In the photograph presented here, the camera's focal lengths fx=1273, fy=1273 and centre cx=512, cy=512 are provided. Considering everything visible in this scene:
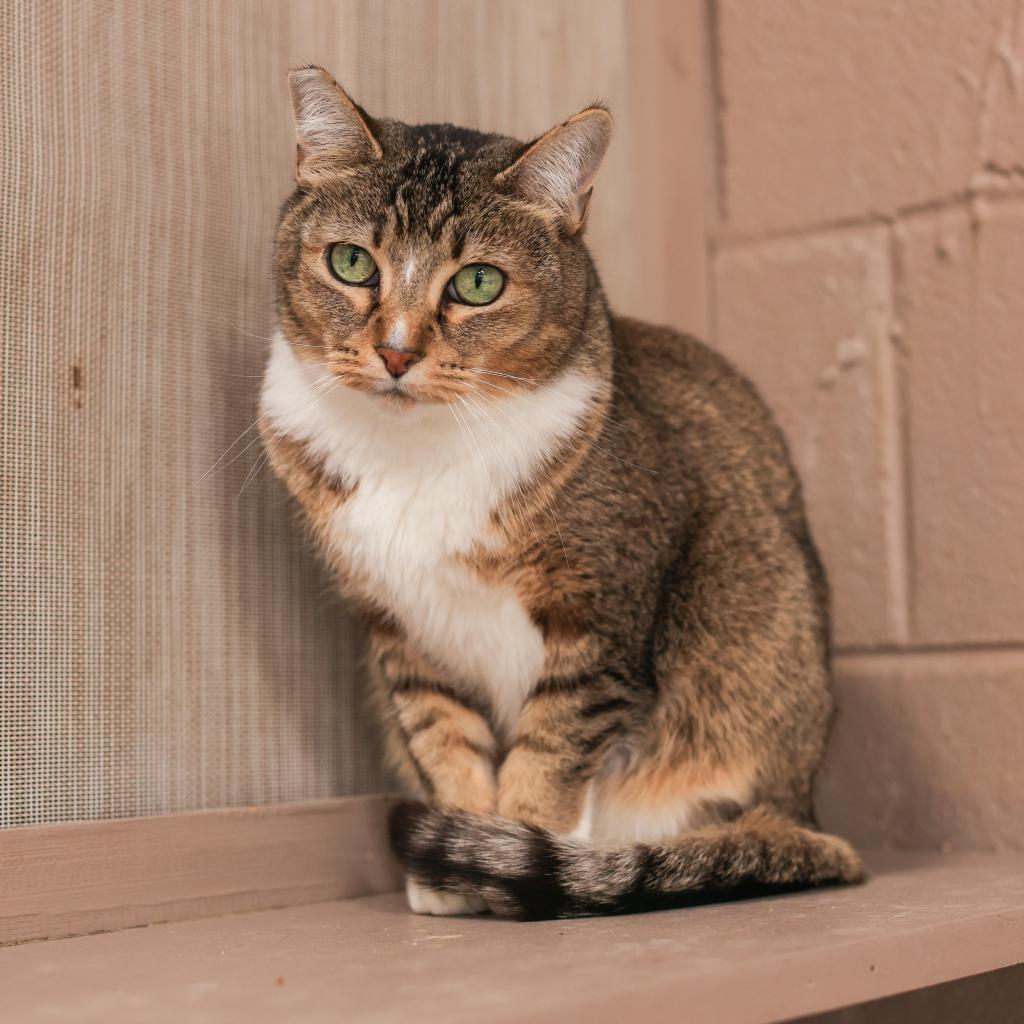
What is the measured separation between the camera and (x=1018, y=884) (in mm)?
1629

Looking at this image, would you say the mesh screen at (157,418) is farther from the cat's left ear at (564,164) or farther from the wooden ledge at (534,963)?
the cat's left ear at (564,164)

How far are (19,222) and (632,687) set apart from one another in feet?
3.09

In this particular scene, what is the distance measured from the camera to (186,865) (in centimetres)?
161

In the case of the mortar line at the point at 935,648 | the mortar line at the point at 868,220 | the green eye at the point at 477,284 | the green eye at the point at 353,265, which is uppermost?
the mortar line at the point at 868,220

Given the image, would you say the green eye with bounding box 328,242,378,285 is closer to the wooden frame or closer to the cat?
the cat

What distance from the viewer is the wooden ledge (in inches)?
41.1

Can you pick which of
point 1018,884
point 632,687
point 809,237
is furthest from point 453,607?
point 809,237

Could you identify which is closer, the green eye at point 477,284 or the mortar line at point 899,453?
the green eye at point 477,284

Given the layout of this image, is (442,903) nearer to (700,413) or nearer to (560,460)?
(560,460)

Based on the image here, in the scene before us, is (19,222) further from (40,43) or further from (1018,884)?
(1018,884)

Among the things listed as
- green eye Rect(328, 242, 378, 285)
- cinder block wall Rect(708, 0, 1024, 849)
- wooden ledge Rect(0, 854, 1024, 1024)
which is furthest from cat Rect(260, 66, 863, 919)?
cinder block wall Rect(708, 0, 1024, 849)

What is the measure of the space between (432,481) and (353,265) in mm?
281

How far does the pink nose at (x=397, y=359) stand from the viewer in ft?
4.77

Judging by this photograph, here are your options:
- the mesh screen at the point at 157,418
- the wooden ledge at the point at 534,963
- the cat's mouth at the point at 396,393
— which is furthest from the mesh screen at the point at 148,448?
the cat's mouth at the point at 396,393
